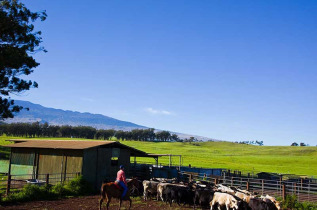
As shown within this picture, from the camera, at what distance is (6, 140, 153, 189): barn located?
21812 mm

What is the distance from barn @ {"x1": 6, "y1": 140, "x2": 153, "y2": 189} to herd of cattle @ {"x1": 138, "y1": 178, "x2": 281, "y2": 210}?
4.94 m

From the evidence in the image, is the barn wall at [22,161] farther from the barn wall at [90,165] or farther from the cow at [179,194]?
the cow at [179,194]

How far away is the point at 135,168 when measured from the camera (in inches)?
1057

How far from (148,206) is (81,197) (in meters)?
4.75

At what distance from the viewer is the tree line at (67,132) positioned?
121 m

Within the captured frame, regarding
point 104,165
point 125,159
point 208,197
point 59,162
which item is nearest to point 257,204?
point 208,197

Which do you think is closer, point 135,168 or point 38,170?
point 38,170

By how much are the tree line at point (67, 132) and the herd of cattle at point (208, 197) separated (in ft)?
373

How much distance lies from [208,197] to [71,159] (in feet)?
33.9

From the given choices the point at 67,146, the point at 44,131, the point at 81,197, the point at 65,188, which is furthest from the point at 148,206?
the point at 44,131

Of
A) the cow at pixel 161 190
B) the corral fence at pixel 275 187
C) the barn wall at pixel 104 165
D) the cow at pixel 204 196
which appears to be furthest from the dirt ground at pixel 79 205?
the corral fence at pixel 275 187

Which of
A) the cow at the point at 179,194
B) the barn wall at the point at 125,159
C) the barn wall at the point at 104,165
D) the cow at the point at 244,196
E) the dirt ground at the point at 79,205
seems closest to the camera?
the dirt ground at the point at 79,205

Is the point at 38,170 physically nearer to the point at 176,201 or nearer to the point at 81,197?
the point at 81,197

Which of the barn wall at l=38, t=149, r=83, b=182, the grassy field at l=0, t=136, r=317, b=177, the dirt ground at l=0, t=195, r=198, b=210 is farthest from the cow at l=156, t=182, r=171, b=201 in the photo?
the grassy field at l=0, t=136, r=317, b=177
